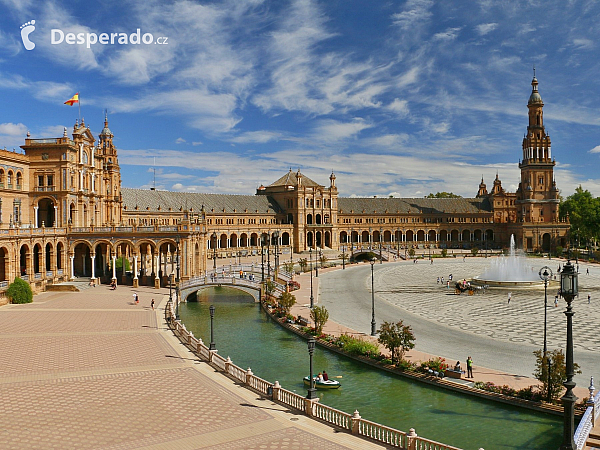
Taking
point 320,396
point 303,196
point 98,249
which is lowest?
point 320,396

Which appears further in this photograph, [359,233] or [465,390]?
[359,233]

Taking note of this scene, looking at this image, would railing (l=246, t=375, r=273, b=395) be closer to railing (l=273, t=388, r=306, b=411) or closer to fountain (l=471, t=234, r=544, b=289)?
railing (l=273, t=388, r=306, b=411)

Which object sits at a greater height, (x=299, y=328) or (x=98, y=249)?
(x=98, y=249)

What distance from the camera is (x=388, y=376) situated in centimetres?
2970

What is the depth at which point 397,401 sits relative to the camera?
26.1 m

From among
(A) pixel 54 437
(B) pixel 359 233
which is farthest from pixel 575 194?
(A) pixel 54 437

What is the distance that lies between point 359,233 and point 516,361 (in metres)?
106

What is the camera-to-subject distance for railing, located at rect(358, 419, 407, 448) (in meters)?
18.5

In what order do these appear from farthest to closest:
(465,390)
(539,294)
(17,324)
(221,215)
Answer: (221,215) → (539,294) → (17,324) → (465,390)

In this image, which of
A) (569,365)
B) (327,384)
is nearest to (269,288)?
(327,384)

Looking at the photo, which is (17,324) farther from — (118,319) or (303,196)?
(303,196)

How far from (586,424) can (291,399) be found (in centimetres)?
1168

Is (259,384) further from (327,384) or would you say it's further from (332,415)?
(332,415)

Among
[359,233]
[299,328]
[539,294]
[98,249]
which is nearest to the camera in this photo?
[299,328]
